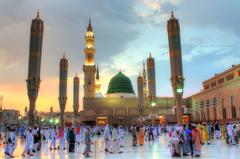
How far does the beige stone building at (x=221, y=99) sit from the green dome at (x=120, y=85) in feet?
59.5

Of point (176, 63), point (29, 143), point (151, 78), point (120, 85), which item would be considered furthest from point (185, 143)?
point (120, 85)

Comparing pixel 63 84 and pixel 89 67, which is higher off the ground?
pixel 89 67

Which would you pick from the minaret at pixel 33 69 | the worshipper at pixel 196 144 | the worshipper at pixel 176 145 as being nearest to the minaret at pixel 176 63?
the minaret at pixel 33 69

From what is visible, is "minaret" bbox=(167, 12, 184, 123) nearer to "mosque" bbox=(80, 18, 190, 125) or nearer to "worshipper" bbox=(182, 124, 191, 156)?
"worshipper" bbox=(182, 124, 191, 156)

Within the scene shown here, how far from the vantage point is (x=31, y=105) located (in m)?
29.7

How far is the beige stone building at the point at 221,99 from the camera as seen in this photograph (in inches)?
1362

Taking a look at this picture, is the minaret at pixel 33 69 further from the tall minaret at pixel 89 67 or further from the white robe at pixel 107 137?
the tall minaret at pixel 89 67

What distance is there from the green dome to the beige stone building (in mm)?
18135

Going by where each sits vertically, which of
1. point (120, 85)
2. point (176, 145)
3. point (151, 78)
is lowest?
point (176, 145)

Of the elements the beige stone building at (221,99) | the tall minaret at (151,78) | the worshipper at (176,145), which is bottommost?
the worshipper at (176,145)

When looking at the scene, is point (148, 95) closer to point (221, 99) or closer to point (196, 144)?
point (221, 99)

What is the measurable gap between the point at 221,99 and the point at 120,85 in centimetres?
2876

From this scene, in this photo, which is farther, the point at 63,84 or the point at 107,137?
the point at 63,84

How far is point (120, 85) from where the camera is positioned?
63.5 m
